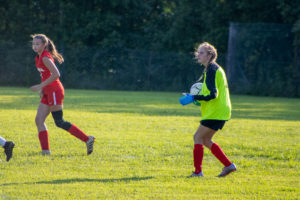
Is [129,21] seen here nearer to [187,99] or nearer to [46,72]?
[46,72]

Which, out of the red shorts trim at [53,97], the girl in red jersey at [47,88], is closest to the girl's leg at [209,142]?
the girl in red jersey at [47,88]

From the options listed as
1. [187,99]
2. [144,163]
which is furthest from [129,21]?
[187,99]

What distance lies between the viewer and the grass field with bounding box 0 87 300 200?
520cm

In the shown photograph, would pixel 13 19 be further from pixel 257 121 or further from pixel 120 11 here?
pixel 257 121

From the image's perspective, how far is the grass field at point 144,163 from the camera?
5203 mm

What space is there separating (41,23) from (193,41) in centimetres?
1169

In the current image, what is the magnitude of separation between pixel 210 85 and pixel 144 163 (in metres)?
1.63

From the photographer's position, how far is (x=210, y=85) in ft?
19.1

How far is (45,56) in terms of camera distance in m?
7.07

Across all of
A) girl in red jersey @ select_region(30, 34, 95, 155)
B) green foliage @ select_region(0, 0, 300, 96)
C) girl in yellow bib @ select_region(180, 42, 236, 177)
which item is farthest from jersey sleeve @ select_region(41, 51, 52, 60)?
green foliage @ select_region(0, 0, 300, 96)

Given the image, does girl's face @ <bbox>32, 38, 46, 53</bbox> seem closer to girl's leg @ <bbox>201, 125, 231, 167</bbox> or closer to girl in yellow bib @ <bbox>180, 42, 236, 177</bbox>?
girl in yellow bib @ <bbox>180, 42, 236, 177</bbox>

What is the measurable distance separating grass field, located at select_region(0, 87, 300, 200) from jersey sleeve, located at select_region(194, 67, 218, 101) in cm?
97

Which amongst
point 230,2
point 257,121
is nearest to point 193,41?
point 230,2

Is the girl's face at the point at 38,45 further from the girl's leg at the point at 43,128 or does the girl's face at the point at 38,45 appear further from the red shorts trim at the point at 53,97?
the girl's leg at the point at 43,128
